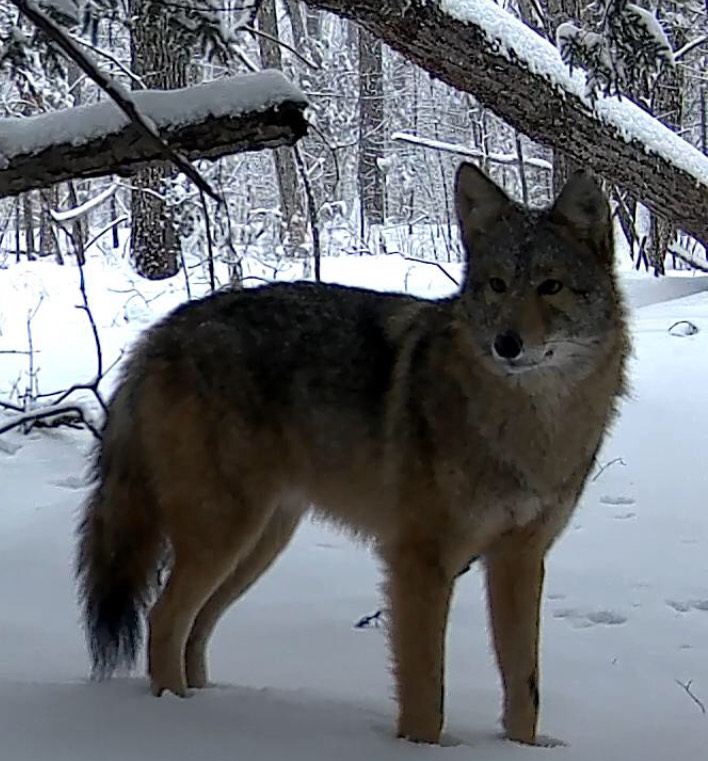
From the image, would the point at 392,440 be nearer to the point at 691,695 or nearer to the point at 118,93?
the point at 691,695

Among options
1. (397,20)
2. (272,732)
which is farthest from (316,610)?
(397,20)

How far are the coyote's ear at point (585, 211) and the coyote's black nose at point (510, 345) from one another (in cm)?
41

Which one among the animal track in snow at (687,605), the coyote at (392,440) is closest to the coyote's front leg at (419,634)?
the coyote at (392,440)

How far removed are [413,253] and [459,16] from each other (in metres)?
15.0

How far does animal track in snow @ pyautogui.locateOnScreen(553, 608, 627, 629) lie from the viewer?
4142 mm

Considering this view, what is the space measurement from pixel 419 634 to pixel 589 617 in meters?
1.38

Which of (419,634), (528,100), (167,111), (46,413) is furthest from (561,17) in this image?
(419,634)

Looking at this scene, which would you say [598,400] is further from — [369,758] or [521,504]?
[369,758]

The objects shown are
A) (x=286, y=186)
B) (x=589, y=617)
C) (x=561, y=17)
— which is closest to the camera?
(x=589, y=617)

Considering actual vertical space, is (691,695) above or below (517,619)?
below

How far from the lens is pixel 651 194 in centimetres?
482

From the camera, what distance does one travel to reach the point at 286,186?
16.2 m

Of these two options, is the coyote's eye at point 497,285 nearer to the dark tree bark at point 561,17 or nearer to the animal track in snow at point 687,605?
the animal track in snow at point 687,605

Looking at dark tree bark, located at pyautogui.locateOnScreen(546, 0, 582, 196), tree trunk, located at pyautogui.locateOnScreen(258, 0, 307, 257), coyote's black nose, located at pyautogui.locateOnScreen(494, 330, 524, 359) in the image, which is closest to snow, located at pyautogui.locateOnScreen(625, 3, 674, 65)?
coyote's black nose, located at pyautogui.locateOnScreen(494, 330, 524, 359)
